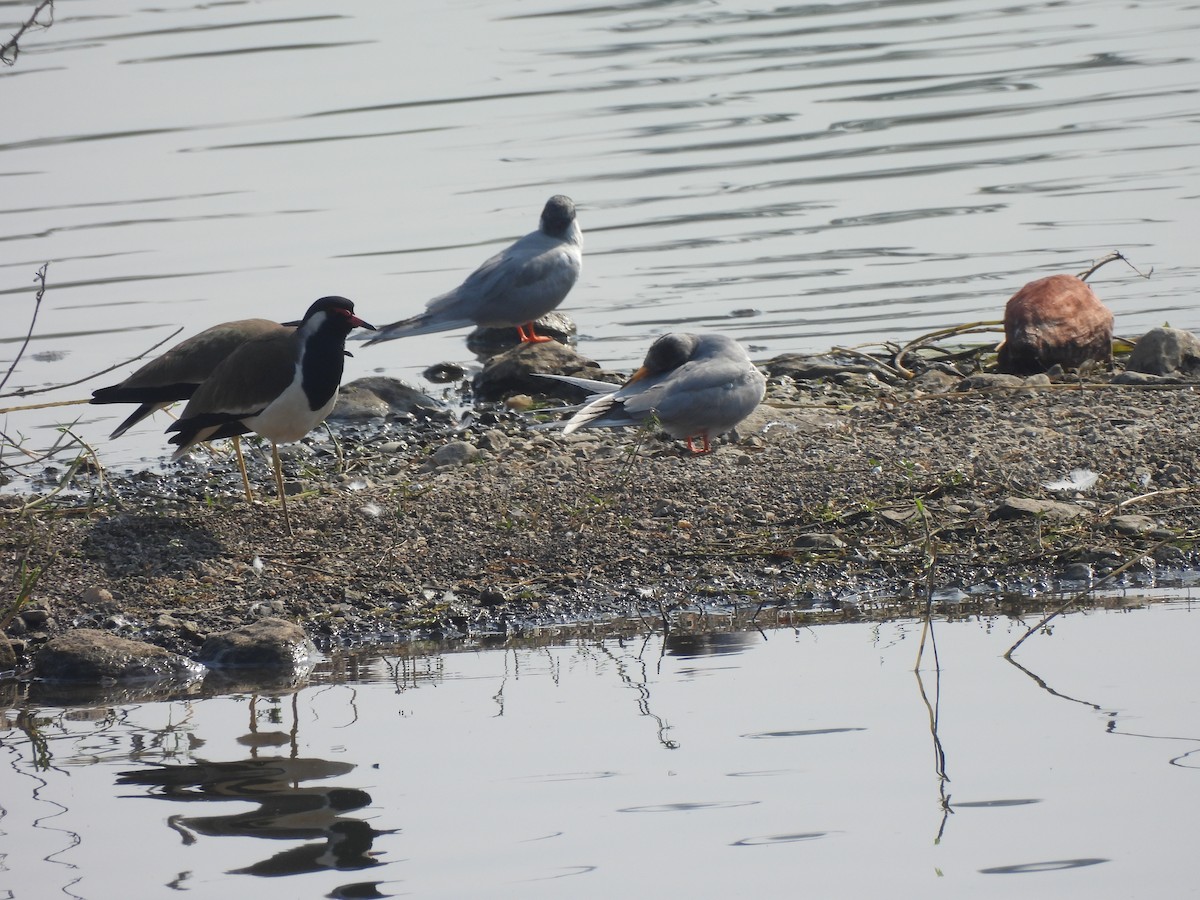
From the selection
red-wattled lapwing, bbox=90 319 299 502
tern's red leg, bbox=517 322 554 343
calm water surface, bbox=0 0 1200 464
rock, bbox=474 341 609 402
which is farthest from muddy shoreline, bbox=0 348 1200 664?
tern's red leg, bbox=517 322 554 343

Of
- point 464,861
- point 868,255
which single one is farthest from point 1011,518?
point 868,255

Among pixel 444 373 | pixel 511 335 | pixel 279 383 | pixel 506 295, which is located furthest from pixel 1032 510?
pixel 511 335

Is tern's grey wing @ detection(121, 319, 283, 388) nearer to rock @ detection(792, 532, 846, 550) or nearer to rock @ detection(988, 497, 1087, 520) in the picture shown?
rock @ detection(792, 532, 846, 550)

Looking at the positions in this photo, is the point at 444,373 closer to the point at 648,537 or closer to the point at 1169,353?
the point at 1169,353

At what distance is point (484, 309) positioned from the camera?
10.1 meters

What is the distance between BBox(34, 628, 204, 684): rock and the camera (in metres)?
4.94

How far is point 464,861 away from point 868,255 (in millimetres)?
8243

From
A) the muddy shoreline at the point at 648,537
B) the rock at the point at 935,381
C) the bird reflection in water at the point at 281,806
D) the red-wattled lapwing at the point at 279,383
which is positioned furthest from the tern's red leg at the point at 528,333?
the bird reflection in water at the point at 281,806

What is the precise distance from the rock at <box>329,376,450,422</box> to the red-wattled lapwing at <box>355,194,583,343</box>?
1502 mm

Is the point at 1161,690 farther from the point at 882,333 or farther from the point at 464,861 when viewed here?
the point at 882,333

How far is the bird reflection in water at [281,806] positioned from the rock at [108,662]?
2.65ft

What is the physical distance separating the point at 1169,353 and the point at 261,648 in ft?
15.4

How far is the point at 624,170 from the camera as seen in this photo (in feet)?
47.4

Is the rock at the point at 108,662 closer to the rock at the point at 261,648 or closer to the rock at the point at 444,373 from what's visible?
the rock at the point at 261,648
